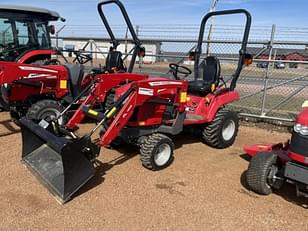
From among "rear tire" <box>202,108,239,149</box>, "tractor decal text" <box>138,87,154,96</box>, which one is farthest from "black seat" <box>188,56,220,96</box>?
"tractor decal text" <box>138,87,154,96</box>

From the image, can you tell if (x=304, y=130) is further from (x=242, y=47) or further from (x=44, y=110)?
(x=44, y=110)

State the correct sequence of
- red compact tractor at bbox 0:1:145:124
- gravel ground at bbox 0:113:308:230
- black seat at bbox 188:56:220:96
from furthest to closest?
1. red compact tractor at bbox 0:1:145:124
2. black seat at bbox 188:56:220:96
3. gravel ground at bbox 0:113:308:230

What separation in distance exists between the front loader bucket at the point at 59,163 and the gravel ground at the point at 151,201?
109 millimetres

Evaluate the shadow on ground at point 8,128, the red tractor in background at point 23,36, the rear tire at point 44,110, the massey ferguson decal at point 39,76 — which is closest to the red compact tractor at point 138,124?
the rear tire at point 44,110

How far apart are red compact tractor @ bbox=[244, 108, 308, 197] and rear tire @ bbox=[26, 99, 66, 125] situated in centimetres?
327

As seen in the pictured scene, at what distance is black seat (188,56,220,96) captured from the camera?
18.0 ft

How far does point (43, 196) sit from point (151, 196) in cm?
118

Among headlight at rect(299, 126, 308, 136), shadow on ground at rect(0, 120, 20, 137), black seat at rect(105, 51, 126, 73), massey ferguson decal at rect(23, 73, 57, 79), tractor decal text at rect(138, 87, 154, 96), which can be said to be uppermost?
black seat at rect(105, 51, 126, 73)

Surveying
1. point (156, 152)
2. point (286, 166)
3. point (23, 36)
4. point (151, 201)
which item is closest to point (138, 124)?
point (156, 152)

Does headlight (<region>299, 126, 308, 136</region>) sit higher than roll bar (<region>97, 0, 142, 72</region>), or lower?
lower

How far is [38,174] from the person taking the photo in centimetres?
409

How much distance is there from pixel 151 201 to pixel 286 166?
4.83 feet

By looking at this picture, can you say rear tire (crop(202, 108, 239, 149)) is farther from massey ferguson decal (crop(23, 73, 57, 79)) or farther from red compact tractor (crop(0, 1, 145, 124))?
massey ferguson decal (crop(23, 73, 57, 79))

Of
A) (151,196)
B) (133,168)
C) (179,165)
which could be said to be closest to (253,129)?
(179,165)
